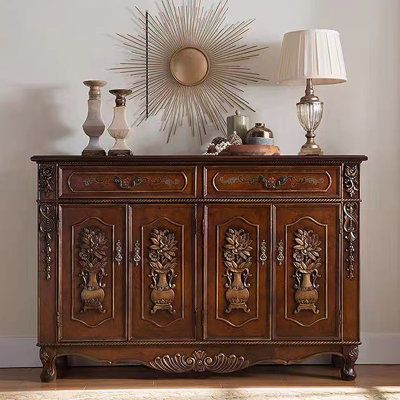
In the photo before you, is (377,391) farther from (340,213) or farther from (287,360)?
(340,213)

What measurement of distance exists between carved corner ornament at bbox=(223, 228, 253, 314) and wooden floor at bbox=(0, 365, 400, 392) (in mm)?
361

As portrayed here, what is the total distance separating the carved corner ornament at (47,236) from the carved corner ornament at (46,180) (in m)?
0.06

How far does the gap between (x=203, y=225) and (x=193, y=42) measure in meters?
1.03

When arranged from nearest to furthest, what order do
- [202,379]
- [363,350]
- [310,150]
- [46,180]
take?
[46,180] < [202,379] < [310,150] < [363,350]

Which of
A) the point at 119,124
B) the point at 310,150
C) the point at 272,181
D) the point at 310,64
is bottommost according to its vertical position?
the point at 272,181

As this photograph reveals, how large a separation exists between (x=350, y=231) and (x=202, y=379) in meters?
0.94

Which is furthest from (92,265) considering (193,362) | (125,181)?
(193,362)

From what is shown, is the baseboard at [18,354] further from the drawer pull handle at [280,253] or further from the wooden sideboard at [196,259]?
the drawer pull handle at [280,253]

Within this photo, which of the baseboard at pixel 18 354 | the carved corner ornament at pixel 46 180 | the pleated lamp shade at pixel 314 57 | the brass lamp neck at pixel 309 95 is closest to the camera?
the carved corner ornament at pixel 46 180

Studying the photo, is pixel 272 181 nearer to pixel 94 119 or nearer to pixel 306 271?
pixel 306 271

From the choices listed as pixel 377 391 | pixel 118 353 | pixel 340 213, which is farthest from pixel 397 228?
pixel 118 353

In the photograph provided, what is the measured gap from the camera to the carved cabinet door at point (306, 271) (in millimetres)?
3771

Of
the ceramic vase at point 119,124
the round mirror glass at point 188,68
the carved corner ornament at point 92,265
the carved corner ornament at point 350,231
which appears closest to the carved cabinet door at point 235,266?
the carved corner ornament at point 350,231

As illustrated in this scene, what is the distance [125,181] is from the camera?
3.75m
